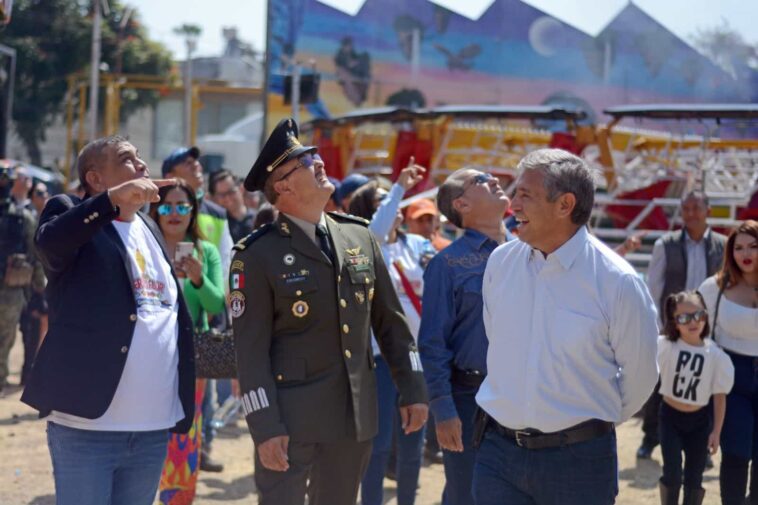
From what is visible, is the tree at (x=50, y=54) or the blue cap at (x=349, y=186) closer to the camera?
the blue cap at (x=349, y=186)

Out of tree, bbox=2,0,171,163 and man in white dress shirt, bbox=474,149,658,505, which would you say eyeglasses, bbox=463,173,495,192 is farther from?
tree, bbox=2,0,171,163

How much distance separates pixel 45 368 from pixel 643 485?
17.5ft

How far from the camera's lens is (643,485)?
7777 mm

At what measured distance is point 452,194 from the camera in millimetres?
4961

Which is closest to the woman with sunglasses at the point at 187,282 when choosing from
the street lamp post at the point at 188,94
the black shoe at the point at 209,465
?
the black shoe at the point at 209,465

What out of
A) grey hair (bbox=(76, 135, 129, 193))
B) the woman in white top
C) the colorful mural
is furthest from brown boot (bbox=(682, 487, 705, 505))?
the colorful mural

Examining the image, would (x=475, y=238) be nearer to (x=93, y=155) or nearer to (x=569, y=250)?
(x=569, y=250)

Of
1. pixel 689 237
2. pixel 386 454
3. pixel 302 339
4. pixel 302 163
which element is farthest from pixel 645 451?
pixel 302 163

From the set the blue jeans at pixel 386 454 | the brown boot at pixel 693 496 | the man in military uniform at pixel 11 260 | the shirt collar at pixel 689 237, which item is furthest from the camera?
the man in military uniform at pixel 11 260

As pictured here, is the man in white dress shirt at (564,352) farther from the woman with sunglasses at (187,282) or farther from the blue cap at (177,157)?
the blue cap at (177,157)

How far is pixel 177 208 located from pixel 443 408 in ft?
6.67

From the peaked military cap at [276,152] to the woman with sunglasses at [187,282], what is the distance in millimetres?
1359

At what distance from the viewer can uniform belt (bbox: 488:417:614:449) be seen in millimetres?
3365

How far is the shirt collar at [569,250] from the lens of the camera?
338cm
